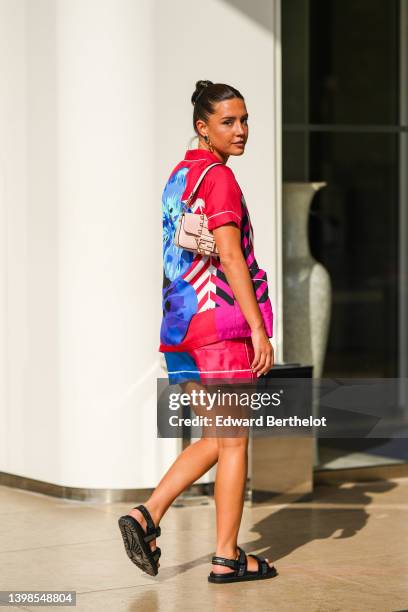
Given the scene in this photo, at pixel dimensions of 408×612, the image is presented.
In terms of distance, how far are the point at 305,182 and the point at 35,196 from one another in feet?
4.90

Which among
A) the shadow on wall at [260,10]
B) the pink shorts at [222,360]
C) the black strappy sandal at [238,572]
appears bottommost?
the black strappy sandal at [238,572]

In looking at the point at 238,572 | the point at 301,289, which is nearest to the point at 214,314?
the point at 238,572

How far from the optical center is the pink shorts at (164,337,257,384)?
4633mm

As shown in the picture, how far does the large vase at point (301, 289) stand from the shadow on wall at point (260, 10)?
2.81 ft

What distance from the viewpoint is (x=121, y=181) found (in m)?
6.23

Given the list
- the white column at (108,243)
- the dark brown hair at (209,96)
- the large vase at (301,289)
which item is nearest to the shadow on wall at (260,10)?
the white column at (108,243)

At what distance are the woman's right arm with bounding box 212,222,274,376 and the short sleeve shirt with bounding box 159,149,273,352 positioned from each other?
51mm

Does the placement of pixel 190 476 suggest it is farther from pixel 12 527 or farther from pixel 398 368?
pixel 398 368

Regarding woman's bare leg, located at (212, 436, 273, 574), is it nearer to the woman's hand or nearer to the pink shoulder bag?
the woman's hand

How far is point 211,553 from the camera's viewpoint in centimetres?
523

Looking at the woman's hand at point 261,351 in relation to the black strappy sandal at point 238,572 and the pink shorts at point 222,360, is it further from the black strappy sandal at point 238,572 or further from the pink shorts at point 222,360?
the black strappy sandal at point 238,572

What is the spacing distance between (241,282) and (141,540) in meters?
0.98

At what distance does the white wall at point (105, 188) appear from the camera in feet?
20.4

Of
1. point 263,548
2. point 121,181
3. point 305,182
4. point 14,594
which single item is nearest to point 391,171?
point 305,182
